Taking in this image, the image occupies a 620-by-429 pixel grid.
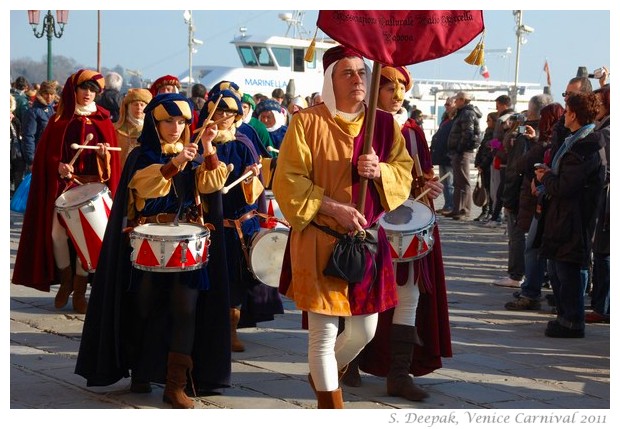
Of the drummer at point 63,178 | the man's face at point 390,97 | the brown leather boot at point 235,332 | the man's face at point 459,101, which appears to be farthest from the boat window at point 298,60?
the man's face at point 390,97

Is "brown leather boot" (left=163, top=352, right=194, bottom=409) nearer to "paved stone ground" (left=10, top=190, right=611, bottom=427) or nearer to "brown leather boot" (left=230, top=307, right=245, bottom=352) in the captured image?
"paved stone ground" (left=10, top=190, right=611, bottom=427)

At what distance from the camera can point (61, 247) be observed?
927 cm

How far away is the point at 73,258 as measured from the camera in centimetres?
936

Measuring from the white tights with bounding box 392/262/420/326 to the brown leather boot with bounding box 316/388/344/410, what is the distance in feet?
3.30

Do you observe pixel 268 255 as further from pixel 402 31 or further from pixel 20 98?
pixel 20 98

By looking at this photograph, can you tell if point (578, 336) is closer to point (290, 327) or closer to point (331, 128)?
point (290, 327)

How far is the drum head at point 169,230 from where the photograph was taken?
5.91m

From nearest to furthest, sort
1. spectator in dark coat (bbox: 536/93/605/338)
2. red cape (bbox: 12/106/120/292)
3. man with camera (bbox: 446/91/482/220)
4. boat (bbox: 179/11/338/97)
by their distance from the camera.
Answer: spectator in dark coat (bbox: 536/93/605/338) < red cape (bbox: 12/106/120/292) < man with camera (bbox: 446/91/482/220) < boat (bbox: 179/11/338/97)

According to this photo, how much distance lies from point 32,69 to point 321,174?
38.2 meters

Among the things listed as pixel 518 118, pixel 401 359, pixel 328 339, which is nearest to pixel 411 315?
pixel 401 359

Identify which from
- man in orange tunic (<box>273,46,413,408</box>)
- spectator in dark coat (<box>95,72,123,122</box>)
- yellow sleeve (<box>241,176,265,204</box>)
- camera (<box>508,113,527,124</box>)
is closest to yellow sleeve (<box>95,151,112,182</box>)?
yellow sleeve (<box>241,176,265,204</box>)

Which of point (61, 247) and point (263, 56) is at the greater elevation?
point (263, 56)

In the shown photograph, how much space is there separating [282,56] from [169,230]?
3865 centimetres

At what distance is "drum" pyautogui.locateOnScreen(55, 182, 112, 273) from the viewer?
8484 millimetres
